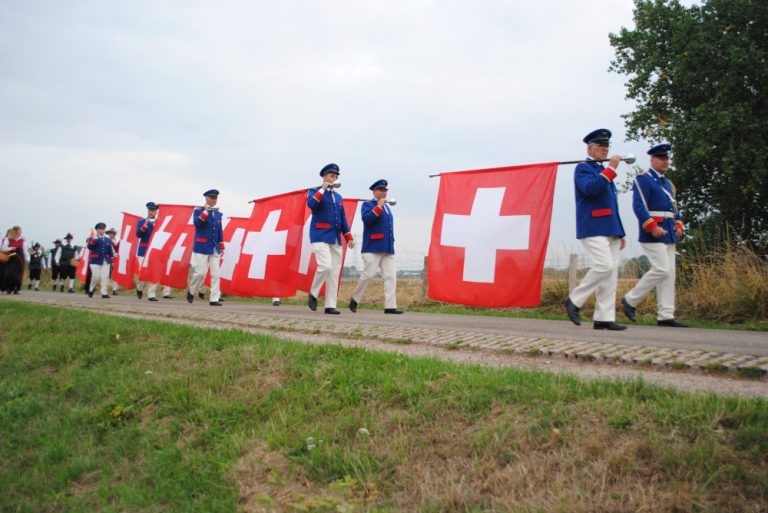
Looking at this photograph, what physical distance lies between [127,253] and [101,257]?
0.93m

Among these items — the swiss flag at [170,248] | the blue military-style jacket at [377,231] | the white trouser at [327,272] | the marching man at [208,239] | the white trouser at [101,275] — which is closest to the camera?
the white trouser at [327,272]

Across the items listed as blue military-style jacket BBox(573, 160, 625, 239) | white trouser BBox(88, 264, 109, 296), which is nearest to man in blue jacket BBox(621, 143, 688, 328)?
blue military-style jacket BBox(573, 160, 625, 239)

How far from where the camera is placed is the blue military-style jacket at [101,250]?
1909 cm

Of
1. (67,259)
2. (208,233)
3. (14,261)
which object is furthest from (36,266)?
(208,233)

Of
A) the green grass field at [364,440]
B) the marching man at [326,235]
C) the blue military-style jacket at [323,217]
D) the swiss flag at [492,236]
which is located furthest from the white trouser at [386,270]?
the green grass field at [364,440]

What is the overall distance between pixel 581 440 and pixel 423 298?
1170 centimetres

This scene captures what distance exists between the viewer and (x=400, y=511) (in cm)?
308

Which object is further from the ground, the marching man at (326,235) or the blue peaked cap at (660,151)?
the blue peaked cap at (660,151)

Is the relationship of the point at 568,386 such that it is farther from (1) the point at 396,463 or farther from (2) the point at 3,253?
(2) the point at 3,253

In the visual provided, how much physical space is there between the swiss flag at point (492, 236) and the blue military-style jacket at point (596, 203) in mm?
1180

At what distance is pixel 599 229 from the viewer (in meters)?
7.92

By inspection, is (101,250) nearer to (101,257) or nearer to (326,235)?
(101,257)

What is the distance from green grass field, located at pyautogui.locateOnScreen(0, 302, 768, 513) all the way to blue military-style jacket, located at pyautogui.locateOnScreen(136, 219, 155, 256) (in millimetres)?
12610

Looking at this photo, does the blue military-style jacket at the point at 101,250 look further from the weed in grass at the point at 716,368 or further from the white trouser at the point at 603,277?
the weed in grass at the point at 716,368
